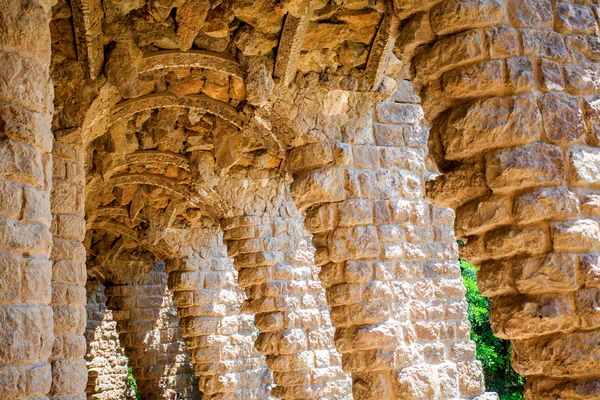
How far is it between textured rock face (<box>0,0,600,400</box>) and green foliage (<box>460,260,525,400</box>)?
7.71 m

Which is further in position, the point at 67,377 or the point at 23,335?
the point at 67,377

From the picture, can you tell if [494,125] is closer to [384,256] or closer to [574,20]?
[574,20]

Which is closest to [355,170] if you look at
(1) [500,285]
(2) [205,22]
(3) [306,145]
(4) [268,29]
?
(3) [306,145]

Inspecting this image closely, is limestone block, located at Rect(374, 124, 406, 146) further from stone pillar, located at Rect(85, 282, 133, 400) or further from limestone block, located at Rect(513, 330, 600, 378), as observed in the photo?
stone pillar, located at Rect(85, 282, 133, 400)

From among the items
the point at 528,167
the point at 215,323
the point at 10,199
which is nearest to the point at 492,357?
the point at 215,323

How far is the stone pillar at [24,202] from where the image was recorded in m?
2.71

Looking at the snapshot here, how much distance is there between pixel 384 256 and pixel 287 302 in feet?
8.29

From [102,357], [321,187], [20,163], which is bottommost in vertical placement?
[102,357]

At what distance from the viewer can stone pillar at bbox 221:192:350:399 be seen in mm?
7504

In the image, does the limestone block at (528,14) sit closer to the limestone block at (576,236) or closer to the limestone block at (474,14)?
the limestone block at (474,14)

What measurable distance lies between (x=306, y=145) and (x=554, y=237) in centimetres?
311

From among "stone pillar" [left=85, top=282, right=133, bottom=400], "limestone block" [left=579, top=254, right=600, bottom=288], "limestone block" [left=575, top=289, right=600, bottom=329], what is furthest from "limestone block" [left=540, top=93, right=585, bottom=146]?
"stone pillar" [left=85, top=282, right=133, bottom=400]

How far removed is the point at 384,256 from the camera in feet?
18.4

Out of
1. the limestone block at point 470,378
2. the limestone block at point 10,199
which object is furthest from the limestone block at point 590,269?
the limestone block at point 470,378
